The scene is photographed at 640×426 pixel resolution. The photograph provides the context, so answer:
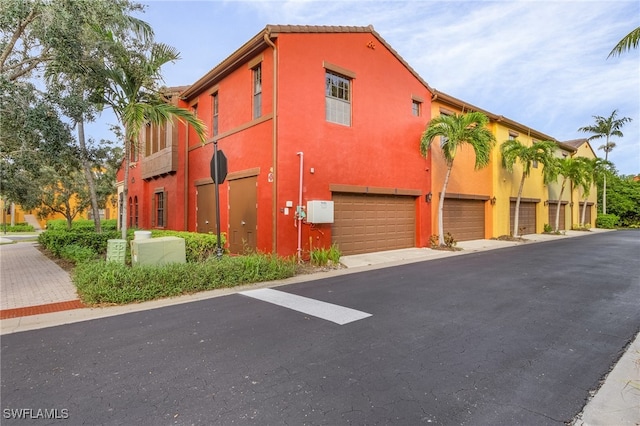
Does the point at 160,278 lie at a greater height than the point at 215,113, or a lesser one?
lesser

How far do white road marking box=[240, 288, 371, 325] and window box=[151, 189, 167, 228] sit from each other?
36.8 feet

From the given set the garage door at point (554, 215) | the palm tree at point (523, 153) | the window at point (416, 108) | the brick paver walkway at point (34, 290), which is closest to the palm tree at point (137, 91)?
the brick paver walkway at point (34, 290)

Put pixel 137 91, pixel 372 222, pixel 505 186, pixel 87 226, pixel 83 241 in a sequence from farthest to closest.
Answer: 1. pixel 87 226
2. pixel 505 186
3. pixel 372 222
4. pixel 83 241
5. pixel 137 91

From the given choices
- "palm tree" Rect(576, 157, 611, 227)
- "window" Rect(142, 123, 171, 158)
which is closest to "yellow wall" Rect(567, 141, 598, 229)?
"palm tree" Rect(576, 157, 611, 227)

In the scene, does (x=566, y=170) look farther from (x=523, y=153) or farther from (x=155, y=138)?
(x=155, y=138)

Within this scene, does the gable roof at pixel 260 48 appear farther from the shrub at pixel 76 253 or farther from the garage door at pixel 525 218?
the garage door at pixel 525 218

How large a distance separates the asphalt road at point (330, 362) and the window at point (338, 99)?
6.90 m

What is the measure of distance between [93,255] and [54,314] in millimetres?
5153

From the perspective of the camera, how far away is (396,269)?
911 centimetres

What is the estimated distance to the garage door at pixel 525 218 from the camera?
19547 mm

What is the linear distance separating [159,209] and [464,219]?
15.6 meters

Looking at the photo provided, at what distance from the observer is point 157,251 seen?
290 inches

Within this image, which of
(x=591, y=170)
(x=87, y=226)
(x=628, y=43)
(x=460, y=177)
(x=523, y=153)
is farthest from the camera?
(x=591, y=170)

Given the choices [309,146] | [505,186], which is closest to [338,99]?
[309,146]
